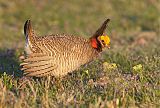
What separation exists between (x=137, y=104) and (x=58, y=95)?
2.73 feet

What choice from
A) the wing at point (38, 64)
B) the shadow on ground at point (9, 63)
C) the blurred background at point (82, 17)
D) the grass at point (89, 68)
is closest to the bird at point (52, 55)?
the wing at point (38, 64)

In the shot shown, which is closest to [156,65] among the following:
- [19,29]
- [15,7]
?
[19,29]

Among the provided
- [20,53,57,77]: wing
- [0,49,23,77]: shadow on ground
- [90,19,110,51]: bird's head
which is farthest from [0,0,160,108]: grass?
[90,19,110,51]: bird's head

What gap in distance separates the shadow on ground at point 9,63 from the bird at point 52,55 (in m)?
0.87

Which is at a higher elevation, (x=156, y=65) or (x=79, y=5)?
(x=79, y=5)

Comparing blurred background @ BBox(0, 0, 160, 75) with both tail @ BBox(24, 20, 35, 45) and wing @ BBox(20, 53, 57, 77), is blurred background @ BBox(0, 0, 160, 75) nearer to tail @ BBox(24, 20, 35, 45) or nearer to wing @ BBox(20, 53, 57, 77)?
tail @ BBox(24, 20, 35, 45)

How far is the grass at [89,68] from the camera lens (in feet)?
16.9

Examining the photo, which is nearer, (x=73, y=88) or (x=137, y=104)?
(x=137, y=104)

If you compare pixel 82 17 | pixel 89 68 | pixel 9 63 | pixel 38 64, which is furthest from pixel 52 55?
pixel 82 17

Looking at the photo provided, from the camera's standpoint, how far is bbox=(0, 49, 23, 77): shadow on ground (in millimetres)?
7008

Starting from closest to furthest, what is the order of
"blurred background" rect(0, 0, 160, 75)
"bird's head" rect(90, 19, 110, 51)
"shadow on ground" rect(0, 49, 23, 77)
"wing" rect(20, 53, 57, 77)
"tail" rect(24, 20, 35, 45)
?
"wing" rect(20, 53, 57, 77) < "tail" rect(24, 20, 35, 45) < "bird's head" rect(90, 19, 110, 51) < "shadow on ground" rect(0, 49, 23, 77) < "blurred background" rect(0, 0, 160, 75)

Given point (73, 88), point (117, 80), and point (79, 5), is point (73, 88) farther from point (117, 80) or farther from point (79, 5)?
point (79, 5)

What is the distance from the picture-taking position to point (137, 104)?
516cm

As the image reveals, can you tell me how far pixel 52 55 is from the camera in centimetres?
579
